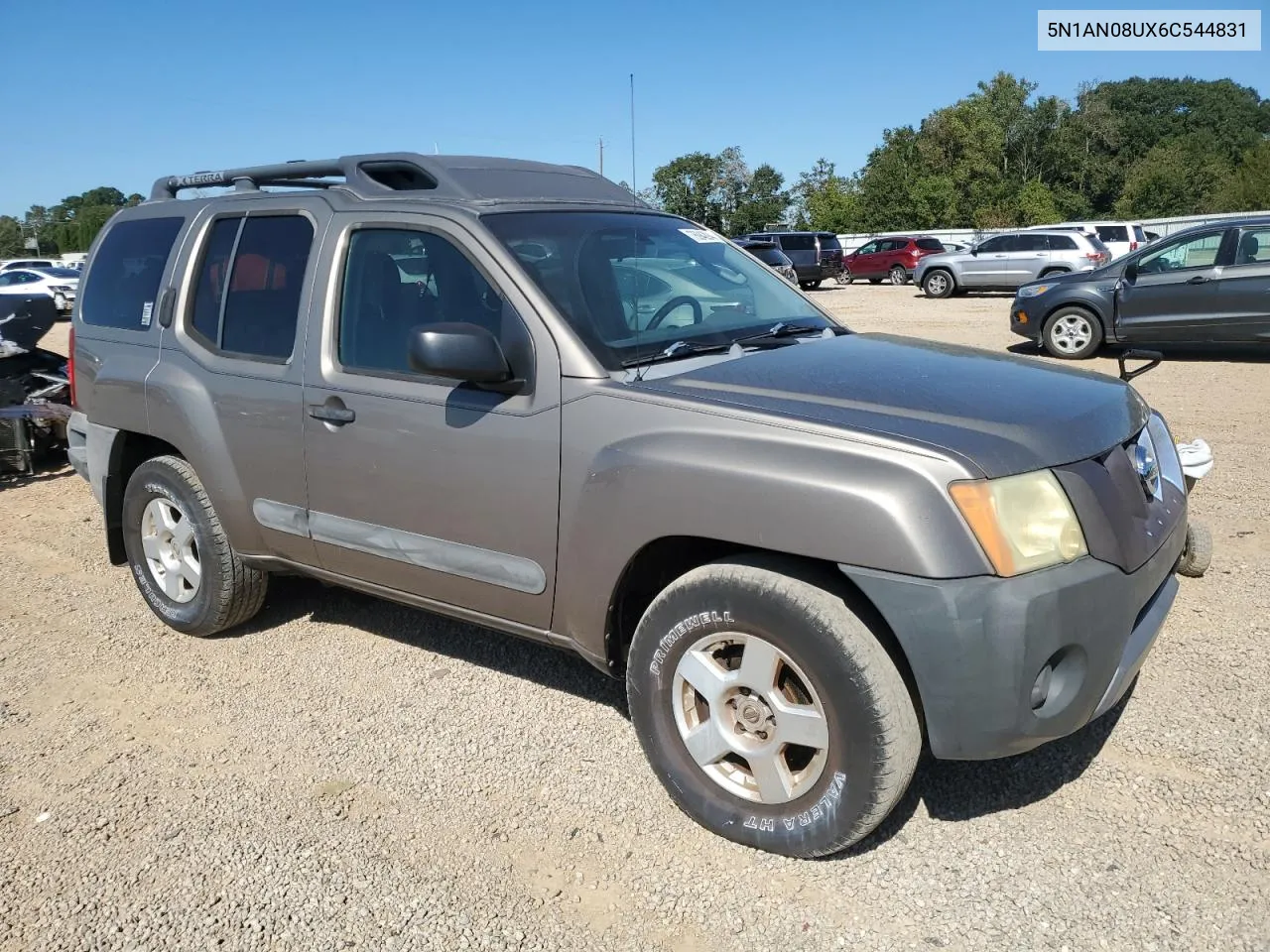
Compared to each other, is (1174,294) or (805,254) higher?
(805,254)

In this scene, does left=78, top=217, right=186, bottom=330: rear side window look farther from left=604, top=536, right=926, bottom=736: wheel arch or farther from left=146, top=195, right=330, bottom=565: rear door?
left=604, top=536, right=926, bottom=736: wheel arch

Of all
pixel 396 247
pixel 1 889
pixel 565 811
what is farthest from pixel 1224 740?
pixel 1 889

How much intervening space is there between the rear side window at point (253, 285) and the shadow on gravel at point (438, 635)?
141 centimetres

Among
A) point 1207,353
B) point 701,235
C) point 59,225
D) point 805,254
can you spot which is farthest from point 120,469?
point 59,225

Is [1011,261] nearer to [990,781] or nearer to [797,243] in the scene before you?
[797,243]

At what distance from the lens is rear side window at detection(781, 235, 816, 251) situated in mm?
29281

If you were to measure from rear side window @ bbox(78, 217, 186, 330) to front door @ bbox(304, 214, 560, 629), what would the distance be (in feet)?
4.14

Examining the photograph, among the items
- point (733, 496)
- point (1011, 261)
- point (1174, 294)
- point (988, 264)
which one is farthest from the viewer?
point (988, 264)

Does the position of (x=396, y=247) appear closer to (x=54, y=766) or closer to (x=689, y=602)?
(x=689, y=602)

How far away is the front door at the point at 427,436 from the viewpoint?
3.21 m

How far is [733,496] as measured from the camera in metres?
2.71

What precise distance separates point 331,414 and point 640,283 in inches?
48.5

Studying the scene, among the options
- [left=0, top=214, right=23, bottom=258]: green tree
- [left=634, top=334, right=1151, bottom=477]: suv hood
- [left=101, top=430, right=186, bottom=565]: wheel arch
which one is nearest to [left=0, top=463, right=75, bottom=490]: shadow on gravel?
[left=101, top=430, right=186, bottom=565]: wheel arch

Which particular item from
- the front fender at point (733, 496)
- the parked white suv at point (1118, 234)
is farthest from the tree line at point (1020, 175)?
the front fender at point (733, 496)
